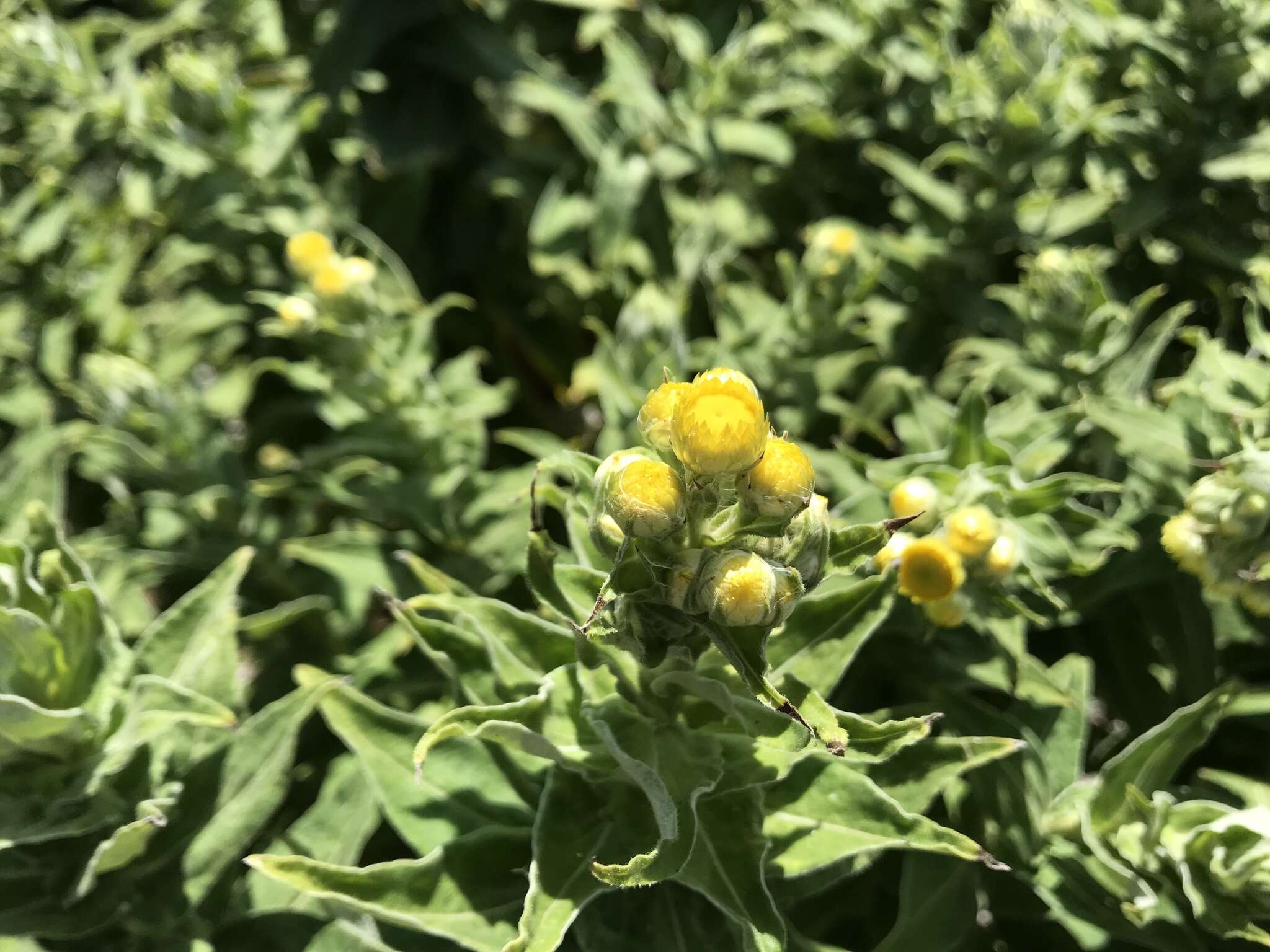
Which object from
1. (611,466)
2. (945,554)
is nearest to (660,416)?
(611,466)

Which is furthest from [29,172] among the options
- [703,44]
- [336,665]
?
[703,44]

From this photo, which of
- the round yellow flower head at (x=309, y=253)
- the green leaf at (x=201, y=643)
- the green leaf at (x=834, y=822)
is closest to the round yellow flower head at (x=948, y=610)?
the green leaf at (x=834, y=822)

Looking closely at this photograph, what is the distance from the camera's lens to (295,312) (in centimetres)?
258

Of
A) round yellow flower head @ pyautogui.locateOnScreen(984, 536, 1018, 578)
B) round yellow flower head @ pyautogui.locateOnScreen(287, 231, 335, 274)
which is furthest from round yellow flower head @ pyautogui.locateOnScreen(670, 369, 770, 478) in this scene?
round yellow flower head @ pyautogui.locateOnScreen(287, 231, 335, 274)

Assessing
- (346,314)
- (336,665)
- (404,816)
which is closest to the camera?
(404,816)

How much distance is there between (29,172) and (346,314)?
2.02 m

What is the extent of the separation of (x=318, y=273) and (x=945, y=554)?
1.80 m

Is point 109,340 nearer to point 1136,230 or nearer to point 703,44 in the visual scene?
point 703,44

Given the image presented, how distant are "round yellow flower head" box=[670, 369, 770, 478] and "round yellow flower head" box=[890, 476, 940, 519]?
32.5 inches

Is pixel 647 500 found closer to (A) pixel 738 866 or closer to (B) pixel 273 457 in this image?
(A) pixel 738 866

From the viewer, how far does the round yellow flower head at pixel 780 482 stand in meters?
1.27

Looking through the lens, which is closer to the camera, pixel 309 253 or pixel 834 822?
pixel 834 822

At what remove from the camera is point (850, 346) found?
2.99m

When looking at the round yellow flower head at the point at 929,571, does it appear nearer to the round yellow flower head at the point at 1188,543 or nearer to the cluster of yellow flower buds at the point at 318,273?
the round yellow flower head at the point at 1188,543
